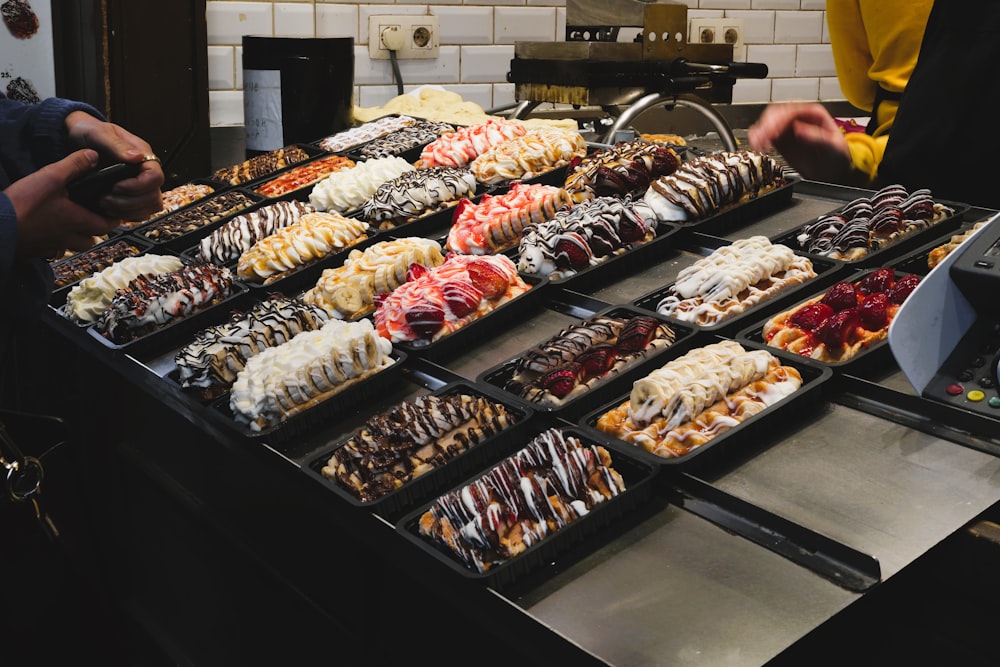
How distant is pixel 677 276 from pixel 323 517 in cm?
79

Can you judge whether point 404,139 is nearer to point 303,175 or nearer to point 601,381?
point 303,175

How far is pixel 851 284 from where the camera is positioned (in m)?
1.58

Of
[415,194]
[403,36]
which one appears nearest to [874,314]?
[415,194]

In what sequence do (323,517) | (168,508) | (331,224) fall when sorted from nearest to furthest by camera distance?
1. (323,517)
2. (168,508)
3. (331,224)

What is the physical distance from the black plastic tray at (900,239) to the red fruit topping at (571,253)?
0.36m

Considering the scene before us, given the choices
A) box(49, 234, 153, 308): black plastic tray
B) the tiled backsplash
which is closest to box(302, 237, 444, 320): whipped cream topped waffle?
box(49, 234, 153, 308): black plastic tray

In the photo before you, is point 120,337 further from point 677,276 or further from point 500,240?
point 677,276

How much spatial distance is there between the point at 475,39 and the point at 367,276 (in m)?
2.63

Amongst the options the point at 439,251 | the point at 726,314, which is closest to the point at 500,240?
the point at 439,251

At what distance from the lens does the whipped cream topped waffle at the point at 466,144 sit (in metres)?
2.58

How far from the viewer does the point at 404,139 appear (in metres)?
2.84

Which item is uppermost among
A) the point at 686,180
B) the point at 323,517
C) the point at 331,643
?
the point at 686,180

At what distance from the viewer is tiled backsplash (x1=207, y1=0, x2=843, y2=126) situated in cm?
378

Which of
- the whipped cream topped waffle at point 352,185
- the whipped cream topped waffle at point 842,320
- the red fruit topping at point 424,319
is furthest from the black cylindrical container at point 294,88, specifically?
the whipped cream topped waffle at point 842,320
